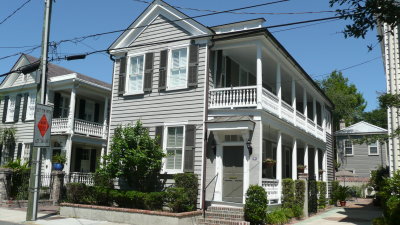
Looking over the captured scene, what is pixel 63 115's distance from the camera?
2519 centimetres

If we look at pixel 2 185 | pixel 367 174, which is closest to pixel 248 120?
pixel 2 185

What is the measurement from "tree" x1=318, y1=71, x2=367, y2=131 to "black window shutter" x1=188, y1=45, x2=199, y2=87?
35962 mm

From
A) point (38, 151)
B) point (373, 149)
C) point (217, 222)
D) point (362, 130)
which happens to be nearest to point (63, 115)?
point (38, 151)

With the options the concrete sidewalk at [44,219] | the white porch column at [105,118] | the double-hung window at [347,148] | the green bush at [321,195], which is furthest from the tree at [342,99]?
the concrete sidewalk at [44,219]

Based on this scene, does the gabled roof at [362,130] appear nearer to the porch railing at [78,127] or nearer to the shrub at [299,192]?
the shrub at [299,192]

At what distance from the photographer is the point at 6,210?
1691 centimetres

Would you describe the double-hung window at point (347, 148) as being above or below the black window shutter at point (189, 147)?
above

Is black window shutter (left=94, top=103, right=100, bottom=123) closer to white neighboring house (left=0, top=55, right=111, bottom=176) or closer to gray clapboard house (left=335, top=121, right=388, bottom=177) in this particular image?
white neighboring house (left=0, top=55, right=111, bottom=176)

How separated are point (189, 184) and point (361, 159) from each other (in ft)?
94.7

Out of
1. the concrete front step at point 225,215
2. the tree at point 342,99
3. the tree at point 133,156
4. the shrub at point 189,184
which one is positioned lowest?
the concrete front step at point 225,215

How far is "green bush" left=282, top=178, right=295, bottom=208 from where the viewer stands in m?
16.2

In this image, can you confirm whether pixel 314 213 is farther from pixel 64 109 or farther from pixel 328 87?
pixel 328 87

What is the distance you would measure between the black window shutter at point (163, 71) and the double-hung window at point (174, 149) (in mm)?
1886

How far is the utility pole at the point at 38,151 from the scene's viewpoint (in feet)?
45.3
